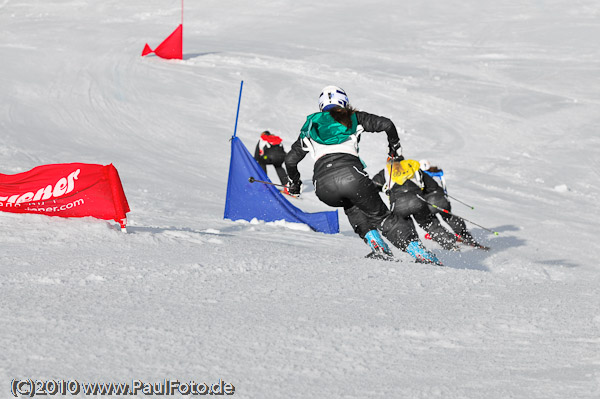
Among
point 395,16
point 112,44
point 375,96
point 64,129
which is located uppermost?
point 395,16

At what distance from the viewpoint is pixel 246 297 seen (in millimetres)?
4395

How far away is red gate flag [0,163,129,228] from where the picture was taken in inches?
244

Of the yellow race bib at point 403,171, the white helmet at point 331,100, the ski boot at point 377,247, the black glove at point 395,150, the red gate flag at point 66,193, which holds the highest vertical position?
the white helmet at point 331,100

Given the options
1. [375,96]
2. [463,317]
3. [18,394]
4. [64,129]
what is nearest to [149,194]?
[64,129]

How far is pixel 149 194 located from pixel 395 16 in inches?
918

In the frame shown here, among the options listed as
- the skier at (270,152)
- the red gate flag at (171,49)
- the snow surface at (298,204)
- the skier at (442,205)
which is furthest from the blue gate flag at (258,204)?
the red gate flag at (171,49)

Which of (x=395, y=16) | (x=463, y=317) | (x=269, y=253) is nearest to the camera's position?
(x=463, y=317)

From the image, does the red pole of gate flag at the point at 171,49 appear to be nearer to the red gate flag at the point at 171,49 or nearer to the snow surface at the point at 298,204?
the red gate flag at the point at 171,49

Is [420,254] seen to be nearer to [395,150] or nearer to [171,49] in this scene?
[395,150]

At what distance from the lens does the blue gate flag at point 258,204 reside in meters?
9.11

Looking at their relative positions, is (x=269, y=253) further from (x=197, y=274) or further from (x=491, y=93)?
(x=491, y=93)

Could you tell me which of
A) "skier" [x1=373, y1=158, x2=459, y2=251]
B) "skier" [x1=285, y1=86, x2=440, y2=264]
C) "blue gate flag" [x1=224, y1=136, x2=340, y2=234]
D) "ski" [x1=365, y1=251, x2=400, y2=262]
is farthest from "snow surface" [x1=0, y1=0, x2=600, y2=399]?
"skier" [x1=373, y1=158, x2=459, y2=251]

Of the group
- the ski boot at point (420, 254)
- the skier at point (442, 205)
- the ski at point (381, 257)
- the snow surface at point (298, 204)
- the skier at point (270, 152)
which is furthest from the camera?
the skier at point (270, 152)

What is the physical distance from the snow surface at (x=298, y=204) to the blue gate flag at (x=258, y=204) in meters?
0.28
